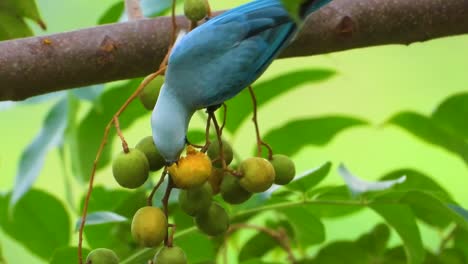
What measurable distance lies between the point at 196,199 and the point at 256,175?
0.04m

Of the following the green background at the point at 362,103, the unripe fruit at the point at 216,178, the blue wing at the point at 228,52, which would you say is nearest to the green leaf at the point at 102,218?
the unripe fruit at the point at 216,178

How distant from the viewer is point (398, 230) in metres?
0.77

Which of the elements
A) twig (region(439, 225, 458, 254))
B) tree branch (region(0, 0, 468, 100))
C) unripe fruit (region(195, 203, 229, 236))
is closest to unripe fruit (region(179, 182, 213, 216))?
unripe fruit (region(195, 203, 229, 236))

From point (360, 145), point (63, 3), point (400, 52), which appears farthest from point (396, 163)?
point (63, 3)

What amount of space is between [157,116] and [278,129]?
42cm

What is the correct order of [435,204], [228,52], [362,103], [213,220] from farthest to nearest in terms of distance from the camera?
1. [362,103]
2. [435,204]
3. [213,220]
4. [228,52]

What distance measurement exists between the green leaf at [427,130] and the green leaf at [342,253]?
0.13 meters

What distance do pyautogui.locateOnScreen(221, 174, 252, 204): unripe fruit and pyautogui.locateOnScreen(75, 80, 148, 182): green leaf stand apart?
31 centimetres

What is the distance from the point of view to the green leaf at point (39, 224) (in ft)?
3.15

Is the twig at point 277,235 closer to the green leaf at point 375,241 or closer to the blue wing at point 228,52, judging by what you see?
the green leaf at point 375,241

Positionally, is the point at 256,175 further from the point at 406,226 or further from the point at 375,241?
the point at 375,241

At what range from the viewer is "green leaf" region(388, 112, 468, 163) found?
92 centimetres

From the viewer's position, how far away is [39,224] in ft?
3.14

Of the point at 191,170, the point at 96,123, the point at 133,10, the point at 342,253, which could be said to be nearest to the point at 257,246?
the point at 342,253
